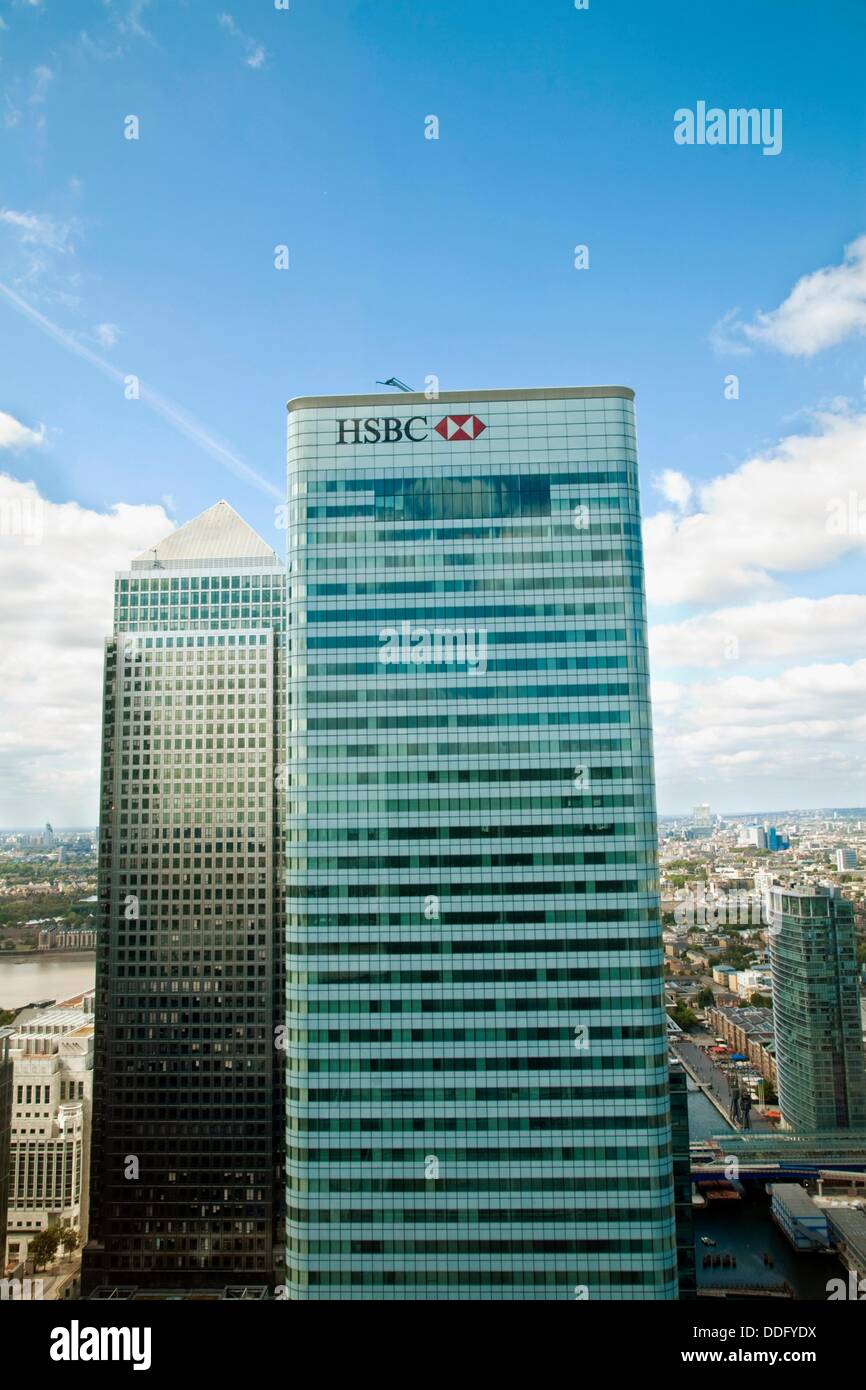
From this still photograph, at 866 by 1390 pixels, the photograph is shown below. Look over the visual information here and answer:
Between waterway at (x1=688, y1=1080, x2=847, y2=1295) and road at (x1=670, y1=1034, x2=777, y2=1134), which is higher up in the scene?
road at (x1=670, y1=1034, x2=777, y2=1134)

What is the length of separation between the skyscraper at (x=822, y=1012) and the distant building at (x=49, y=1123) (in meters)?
16.0

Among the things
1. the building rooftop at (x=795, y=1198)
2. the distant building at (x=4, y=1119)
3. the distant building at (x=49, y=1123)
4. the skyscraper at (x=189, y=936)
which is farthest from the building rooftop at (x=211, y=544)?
the building rooftop at (x=795, y=1198)

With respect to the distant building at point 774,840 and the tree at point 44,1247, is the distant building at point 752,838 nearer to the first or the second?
the distant building at point 774,840

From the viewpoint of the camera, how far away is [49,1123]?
17.8 meters

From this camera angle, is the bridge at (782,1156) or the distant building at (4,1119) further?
the bridge at (782,1156)

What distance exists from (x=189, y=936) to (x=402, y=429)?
534 inches

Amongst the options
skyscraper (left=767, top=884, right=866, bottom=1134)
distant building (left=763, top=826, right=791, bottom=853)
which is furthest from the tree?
distant building (left=763, top=826, right=791, bottom=853)

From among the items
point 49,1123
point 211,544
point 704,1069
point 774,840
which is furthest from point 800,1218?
point 211,544

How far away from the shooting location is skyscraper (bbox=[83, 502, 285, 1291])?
1770cm

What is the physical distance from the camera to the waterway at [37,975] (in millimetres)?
9320

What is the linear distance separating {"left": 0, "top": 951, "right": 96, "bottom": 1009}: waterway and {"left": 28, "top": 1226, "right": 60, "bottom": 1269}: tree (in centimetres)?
689

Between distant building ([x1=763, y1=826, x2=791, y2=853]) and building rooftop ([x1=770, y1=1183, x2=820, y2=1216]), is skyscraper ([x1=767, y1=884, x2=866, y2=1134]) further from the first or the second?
building rooftop ([x1=770, y1=1183, x2=820, y2=1216])

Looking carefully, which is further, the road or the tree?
the road
